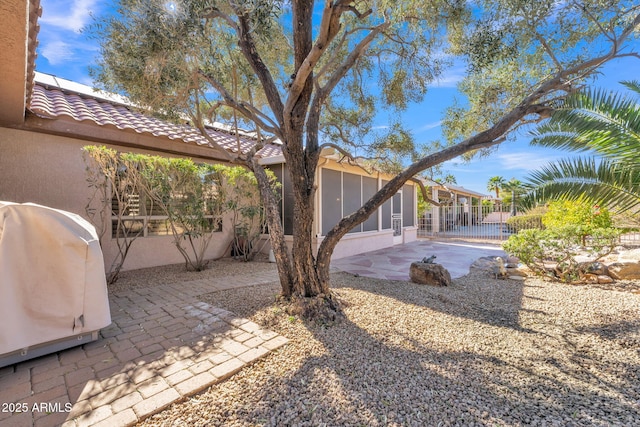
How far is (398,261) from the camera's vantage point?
957 cm

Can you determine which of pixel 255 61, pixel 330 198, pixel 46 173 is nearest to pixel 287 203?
pixel 330 198

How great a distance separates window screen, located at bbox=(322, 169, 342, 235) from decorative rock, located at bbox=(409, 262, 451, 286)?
12.0 ft

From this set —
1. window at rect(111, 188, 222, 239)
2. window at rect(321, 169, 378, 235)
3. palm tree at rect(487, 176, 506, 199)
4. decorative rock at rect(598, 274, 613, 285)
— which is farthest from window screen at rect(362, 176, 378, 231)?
palm tree at rect(487, 176, 506, 199)

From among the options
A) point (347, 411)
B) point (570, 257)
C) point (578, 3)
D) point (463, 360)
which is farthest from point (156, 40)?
point (570, 257)

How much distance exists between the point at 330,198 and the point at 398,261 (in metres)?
3.18

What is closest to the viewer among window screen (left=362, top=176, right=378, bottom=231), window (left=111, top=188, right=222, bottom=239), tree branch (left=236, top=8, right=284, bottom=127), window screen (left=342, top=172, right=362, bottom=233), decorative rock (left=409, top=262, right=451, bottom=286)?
tree branch (left=236, top=8, right=284, bottom=127)

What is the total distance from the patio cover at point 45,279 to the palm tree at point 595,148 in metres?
6.68

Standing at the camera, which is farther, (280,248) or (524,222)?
(524,222)

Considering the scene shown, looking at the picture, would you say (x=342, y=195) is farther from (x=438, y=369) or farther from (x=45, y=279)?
(x=45, y=279)

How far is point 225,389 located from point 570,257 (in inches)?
316

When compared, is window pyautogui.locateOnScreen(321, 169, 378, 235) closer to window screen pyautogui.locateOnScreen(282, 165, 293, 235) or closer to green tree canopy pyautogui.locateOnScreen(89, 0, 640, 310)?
window screen pyautogui.locateOnScreen(282, 165, 293, 235)

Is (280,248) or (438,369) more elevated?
(280,248)

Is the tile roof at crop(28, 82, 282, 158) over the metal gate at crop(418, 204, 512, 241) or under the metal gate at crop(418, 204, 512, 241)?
over

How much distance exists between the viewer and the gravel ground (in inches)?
91.5
